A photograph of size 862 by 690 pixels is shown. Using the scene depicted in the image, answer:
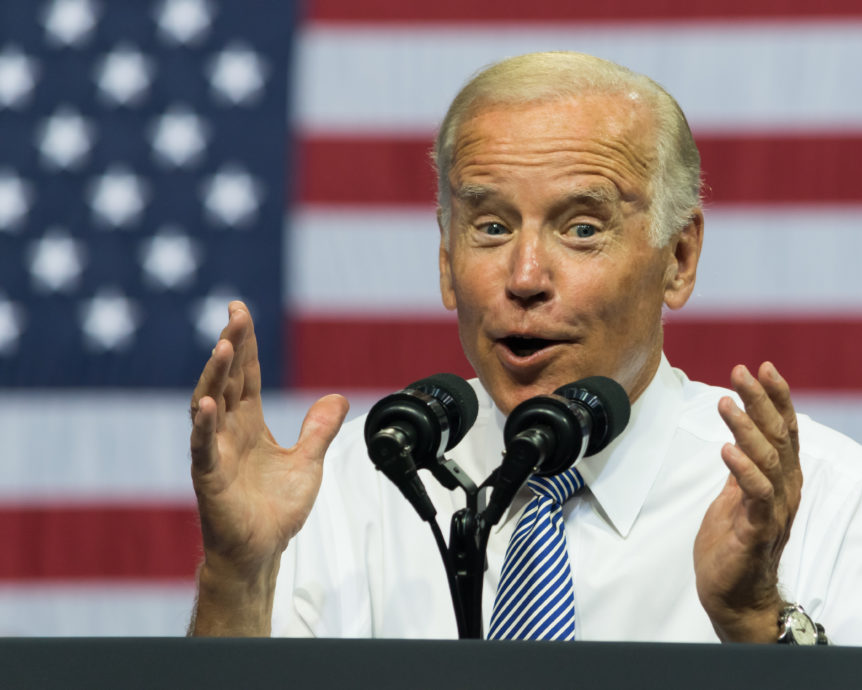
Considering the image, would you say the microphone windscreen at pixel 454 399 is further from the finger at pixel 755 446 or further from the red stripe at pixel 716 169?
the red stripe at pixel 716 169

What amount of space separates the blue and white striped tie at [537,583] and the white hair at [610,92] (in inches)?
16.4

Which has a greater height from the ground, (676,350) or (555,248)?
(676,350)

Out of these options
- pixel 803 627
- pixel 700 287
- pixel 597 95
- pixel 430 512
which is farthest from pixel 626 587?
pixel 700 287

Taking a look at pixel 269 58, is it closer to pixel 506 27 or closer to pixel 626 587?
pixel 506 27

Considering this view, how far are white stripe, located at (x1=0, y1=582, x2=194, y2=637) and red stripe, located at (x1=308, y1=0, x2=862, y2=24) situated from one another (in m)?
1.31

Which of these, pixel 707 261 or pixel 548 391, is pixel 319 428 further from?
pixel 707 261

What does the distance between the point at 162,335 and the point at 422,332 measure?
57 centimetres

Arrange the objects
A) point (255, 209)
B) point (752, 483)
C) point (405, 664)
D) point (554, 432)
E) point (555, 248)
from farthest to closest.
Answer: point (255, 209)
point (555, 248)
point (752, 483)
point (554, 432)
point (405, 664)

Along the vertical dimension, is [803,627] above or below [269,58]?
below

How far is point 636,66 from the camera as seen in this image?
245cm

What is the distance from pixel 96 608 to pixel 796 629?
1725 millimetres

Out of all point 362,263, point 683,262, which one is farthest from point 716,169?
point 683,262

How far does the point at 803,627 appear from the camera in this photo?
1.16m

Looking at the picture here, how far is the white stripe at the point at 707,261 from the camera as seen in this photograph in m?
2.37
